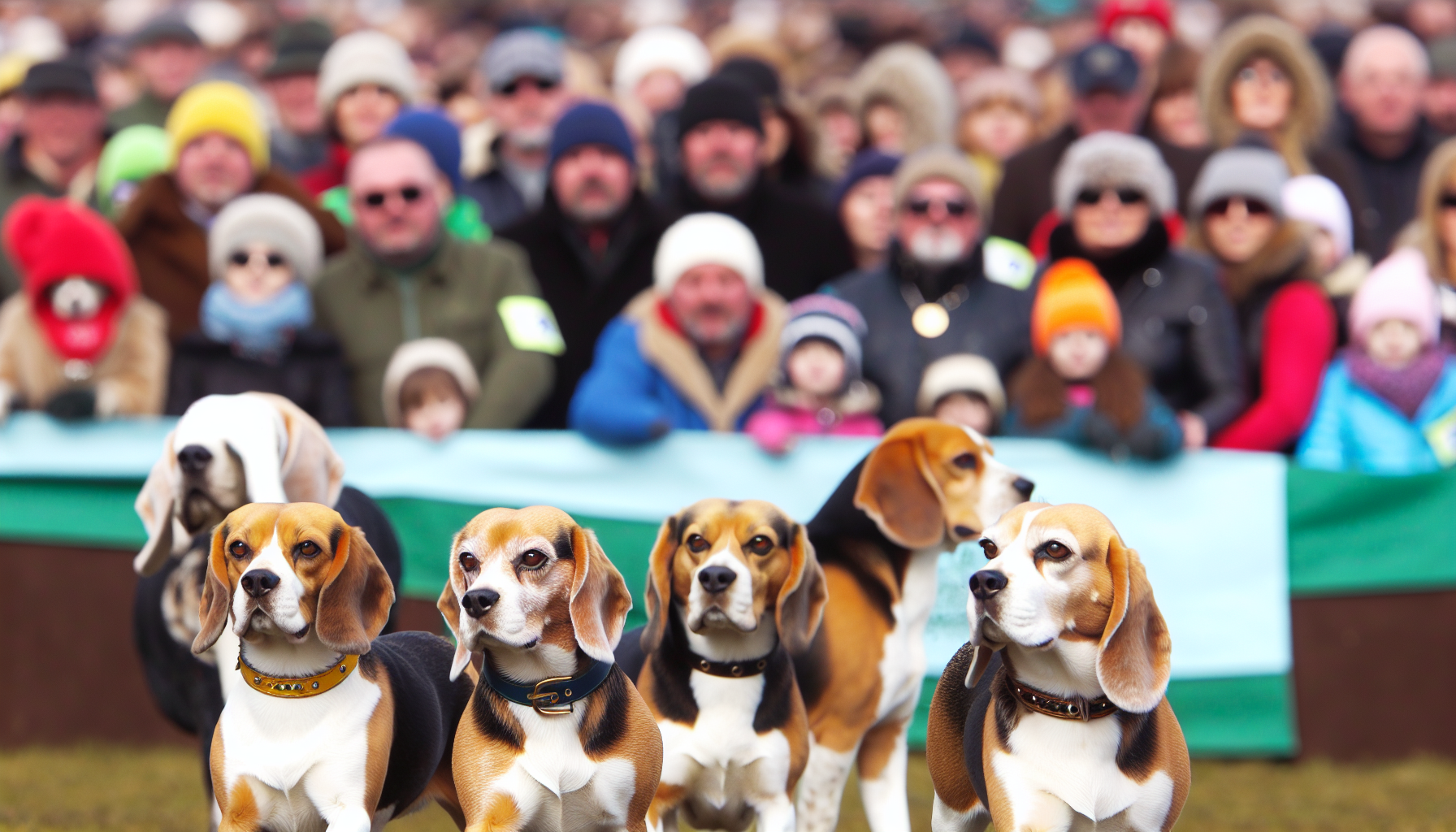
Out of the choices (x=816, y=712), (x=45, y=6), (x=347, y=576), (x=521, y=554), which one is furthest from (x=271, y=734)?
(x=45, y=6)

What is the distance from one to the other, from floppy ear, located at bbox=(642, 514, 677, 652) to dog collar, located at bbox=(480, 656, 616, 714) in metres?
0.56

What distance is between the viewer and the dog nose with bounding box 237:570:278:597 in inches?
180

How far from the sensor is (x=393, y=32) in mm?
18672

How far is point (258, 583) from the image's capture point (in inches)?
179

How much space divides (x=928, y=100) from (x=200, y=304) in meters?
4.87

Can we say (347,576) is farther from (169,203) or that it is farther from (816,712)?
(169,203)

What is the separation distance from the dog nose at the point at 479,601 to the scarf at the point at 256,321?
4292 millimetres


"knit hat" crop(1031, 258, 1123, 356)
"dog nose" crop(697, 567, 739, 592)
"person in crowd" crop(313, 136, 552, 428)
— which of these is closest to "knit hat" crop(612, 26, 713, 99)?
"person in crowd" crop(313, 136, 552, 428)

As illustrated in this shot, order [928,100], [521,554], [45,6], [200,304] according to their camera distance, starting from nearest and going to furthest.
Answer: [521,554] → [200,304] → [928,100] → [45,6]

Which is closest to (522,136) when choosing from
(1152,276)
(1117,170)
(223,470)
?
(1117,170)

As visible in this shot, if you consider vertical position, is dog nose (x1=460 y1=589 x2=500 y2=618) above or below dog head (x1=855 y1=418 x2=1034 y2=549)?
above

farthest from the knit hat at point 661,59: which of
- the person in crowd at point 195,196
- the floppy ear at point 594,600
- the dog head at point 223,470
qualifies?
the floppy ear at point 594,600

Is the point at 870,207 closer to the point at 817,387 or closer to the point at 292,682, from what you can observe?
the point at 817,387

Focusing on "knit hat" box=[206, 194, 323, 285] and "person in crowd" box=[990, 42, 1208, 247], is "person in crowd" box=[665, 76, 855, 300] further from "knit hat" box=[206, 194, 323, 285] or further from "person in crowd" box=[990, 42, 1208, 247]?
"knit hat" box=[206, 194, 323, 285]
